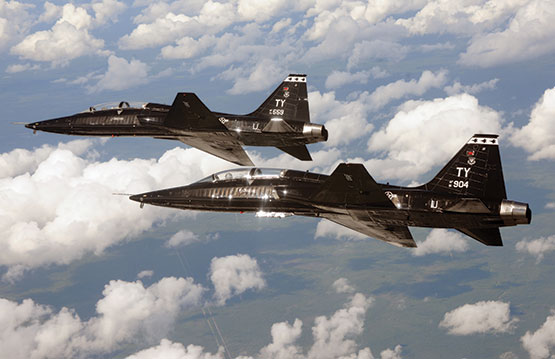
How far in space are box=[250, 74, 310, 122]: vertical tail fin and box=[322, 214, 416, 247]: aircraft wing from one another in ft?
31.5

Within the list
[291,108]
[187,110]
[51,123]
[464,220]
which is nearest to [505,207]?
[464,220]

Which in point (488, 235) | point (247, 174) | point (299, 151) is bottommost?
point (488, 235)

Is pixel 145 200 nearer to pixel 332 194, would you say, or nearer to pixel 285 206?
pixel 285 206

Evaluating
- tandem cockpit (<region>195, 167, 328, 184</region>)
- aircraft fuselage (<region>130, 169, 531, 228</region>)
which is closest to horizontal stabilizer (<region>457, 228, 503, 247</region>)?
aircraft fuselage (<region>130, 169, 531, 228</region>)

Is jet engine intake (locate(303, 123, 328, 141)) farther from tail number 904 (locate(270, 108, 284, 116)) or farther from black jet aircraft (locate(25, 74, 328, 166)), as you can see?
tail number 904 (locate(270, 108, 284, 116))

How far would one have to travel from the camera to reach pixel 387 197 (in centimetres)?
3228

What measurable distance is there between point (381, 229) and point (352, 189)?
25.4 feet

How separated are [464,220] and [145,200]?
21.9 meters

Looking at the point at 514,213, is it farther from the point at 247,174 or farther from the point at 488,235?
the point at 247,174

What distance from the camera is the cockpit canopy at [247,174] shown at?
3762cm

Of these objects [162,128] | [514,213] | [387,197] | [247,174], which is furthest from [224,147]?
[514,213]

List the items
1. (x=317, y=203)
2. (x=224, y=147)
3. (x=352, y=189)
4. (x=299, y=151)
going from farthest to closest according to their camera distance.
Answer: (x=224, y=147), (x=299, y=151), (x=317, y=203), (x=352, y=189)

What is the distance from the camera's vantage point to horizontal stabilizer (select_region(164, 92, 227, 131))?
39906 mm

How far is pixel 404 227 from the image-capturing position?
38438 millimetres
